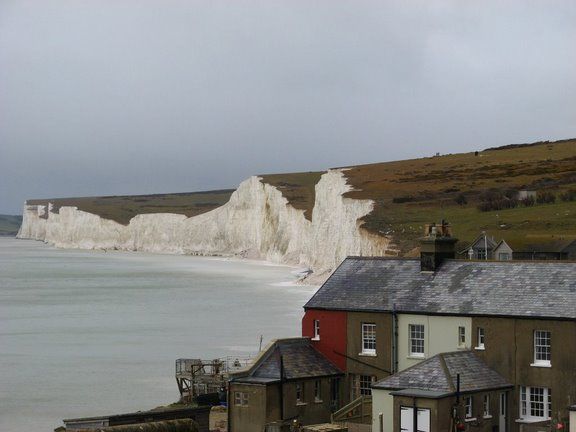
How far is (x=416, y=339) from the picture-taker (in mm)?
31812

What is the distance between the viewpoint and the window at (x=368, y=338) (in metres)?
32.6

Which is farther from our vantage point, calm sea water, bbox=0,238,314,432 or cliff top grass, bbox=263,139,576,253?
cliff top grass, bbox=263,139,576,253

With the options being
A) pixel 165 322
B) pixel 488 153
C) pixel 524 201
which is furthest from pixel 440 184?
pixel 165 322

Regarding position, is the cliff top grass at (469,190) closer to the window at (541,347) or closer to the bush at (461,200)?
the bush at (461,200)

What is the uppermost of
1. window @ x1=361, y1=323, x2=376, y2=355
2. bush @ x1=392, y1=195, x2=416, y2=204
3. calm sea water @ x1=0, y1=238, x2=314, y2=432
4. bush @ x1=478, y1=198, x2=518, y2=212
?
bush @ x1=392, y1=195, x2=416, y2=204

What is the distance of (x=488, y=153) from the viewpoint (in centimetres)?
15988

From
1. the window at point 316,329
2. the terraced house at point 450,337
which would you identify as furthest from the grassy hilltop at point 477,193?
the window at point 316,329

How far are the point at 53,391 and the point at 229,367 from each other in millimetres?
7982

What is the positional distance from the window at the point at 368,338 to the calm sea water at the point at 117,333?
10.7 m

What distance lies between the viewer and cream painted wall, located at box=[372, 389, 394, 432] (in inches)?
1117

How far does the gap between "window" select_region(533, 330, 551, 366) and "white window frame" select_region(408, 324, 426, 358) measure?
3.42 meters

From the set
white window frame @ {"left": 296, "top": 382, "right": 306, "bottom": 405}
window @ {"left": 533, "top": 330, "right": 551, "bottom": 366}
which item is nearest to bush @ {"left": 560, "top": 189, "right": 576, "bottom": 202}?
white window frame @ {"left": 296, "top": 382, "right": 306, "bottom": 405}

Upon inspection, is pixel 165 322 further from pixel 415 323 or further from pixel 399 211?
pixel 415 323

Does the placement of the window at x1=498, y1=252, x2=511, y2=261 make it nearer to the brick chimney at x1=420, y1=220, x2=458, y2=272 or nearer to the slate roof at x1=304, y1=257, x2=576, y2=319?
the slate roof at x1=304, y1=257, x2=576, y2=319
